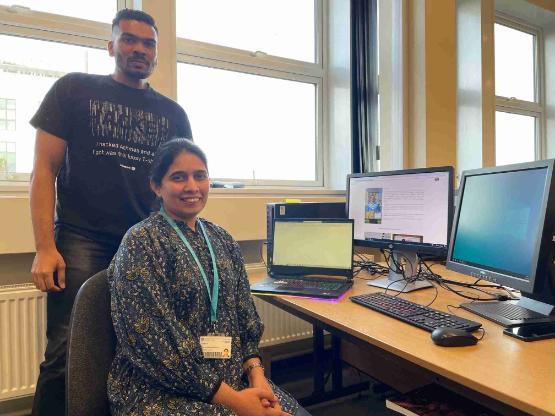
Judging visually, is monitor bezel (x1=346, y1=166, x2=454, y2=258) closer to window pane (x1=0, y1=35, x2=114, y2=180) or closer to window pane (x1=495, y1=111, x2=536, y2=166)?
window pane (x1=0, y1=35, x2=114, y2=180)

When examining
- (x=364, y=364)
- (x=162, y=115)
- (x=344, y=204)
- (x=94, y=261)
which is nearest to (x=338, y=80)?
(x=344, y=204)

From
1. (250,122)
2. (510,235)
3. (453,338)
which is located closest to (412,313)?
(453,338)

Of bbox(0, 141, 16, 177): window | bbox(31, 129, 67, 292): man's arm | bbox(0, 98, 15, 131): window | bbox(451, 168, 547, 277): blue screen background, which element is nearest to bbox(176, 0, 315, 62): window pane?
bbox(0, 98, 15, 131): window

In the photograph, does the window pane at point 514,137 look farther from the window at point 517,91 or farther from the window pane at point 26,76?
the window pane at point 26,76

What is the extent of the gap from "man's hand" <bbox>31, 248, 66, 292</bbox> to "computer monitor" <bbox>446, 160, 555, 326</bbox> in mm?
1347

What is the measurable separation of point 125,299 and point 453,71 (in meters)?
2.77

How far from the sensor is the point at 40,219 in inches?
56.9

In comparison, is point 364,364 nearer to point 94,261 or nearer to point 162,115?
point 94,261

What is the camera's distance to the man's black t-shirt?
151cm

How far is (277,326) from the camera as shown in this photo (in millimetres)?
2373

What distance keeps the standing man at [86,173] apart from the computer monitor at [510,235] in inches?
46.1

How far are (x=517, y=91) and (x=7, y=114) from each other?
4.20 m

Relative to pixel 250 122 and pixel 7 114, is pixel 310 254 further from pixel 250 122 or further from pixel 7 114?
pixel 7 114

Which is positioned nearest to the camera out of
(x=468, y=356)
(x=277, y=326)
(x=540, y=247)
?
(x=468, y=356)
